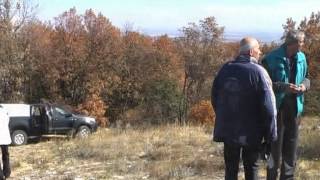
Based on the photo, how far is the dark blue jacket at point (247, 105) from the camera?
18.8ft

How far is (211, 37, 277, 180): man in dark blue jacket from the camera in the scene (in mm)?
5754

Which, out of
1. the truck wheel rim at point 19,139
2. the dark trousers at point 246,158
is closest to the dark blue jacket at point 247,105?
the dark trousers at point 246,158

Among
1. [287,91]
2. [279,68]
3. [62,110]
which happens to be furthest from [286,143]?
[62,110]

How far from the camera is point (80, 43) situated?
54531 millimetres

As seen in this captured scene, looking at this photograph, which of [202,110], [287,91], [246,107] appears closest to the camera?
[246,107]

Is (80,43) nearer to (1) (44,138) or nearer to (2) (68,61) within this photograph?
(2) (68,61)

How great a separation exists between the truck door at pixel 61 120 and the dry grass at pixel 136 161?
8479 mm

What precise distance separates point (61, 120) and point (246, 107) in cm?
1789

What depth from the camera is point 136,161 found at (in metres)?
11.0

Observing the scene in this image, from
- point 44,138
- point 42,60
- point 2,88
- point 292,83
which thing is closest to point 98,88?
point 42,60

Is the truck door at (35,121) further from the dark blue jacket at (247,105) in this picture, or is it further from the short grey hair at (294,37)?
the dark blue jacket at (247,105)

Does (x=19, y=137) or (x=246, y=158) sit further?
Result: (x=19, y=137)

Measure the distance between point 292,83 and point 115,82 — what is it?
4747 cm

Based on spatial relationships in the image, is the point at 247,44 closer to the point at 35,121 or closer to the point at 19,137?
the point at 19,137
